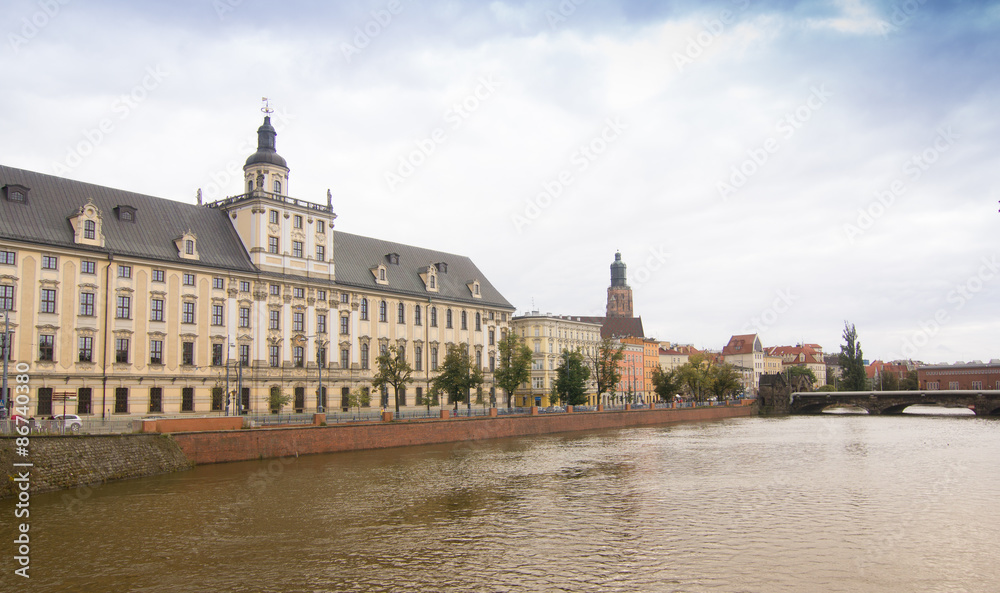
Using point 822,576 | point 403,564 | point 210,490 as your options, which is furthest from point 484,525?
point 210,490

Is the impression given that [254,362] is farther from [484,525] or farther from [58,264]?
[484,525]

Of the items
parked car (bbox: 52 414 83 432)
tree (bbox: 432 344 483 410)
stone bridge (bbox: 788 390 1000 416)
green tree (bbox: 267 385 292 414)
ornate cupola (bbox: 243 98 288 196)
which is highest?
ornate cupola (bbox: 243 98 288 196)

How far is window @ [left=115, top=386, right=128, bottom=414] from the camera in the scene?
58531mm

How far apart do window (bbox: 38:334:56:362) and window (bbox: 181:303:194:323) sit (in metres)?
10.4

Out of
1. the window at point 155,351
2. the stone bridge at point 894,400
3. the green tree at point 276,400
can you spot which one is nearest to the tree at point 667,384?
Result: the stone bridge at point 894,400

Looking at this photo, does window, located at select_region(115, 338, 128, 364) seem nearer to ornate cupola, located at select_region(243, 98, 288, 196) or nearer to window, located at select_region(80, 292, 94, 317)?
window, located at select_region(80, 292, 94, 317)

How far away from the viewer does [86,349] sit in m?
57.2

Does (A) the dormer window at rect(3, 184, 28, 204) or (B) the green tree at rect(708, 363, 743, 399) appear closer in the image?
(A) the dormer window at rect(3, 184, 28, 204)

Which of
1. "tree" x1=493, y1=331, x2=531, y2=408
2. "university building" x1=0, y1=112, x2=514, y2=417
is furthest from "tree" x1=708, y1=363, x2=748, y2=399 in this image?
"university building" x1=0, y1=112, x2=514, y2=417

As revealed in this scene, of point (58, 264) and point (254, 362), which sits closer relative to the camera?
point (58, 264)

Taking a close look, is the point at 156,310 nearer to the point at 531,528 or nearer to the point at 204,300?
the point at 204,300

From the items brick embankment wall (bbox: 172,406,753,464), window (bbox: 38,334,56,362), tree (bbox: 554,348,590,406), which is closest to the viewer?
brick embankment wall (bbox: 172,406,753,464)

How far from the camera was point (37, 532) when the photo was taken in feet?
89.4

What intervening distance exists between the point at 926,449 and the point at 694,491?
29718 millimetres
